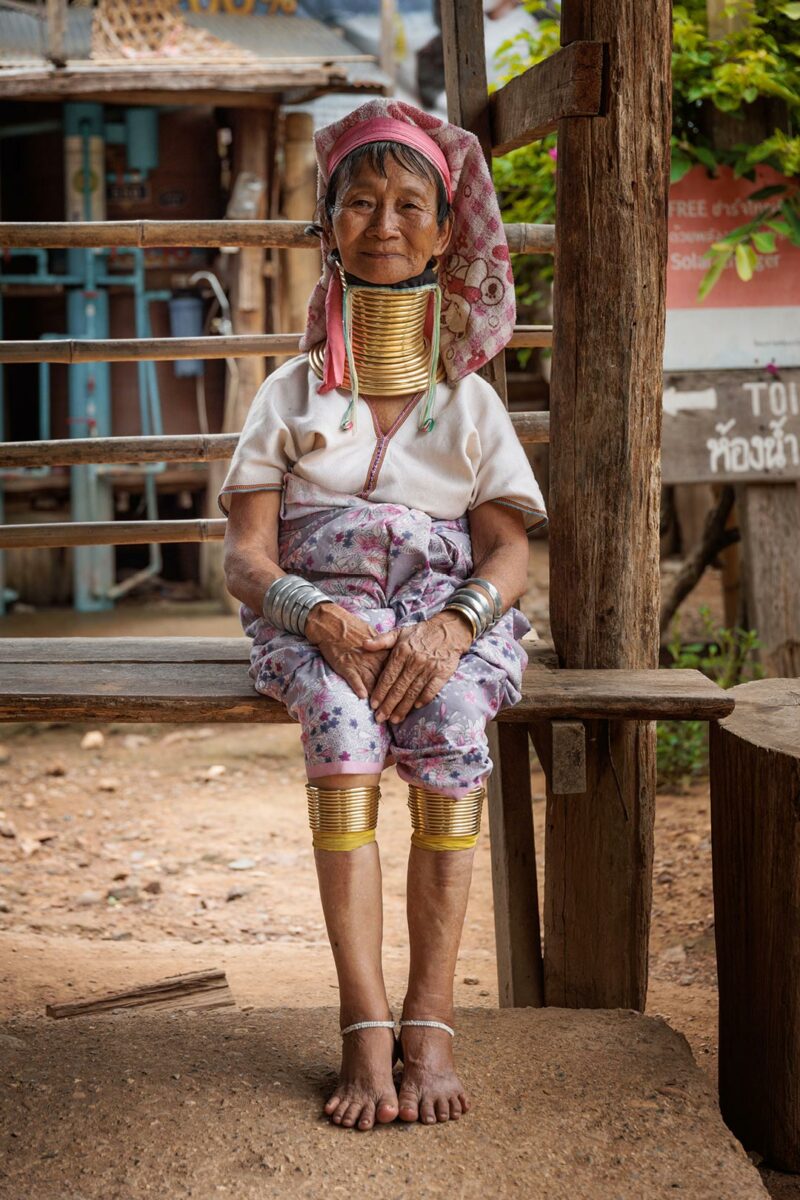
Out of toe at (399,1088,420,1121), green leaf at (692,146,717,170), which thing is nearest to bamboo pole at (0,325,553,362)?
green leaf at (692,146,717,170)

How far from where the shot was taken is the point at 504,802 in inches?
131

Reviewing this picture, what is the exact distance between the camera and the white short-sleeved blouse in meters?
2.66

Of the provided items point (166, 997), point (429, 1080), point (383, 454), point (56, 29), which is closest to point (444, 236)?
point (383, 454)

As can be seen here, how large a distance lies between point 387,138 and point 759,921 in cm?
174

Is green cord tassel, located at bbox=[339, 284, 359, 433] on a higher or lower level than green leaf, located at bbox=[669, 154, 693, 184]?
lower

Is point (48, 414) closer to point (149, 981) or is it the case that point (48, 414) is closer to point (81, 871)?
point (81, 871)

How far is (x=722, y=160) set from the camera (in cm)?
497

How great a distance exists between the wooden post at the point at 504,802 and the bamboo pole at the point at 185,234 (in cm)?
34

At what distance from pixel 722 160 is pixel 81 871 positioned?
11.9 feet

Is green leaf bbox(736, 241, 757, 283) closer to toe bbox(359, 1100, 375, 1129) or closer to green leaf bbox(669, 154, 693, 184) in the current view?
green leaf bbox(669, 154, 693, 184)

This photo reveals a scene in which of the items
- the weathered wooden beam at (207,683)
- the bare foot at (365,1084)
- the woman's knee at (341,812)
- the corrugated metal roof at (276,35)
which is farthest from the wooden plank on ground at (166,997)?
the corrugated metal roof at (276,35)

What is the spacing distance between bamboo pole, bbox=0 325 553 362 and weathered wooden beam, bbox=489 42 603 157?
0.73 m

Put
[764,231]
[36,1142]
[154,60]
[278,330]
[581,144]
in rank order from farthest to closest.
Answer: [278,330] → [154,60] → [764,231] → [581,144] → [36,1142]

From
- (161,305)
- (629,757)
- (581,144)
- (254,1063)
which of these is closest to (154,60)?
(161,305)
